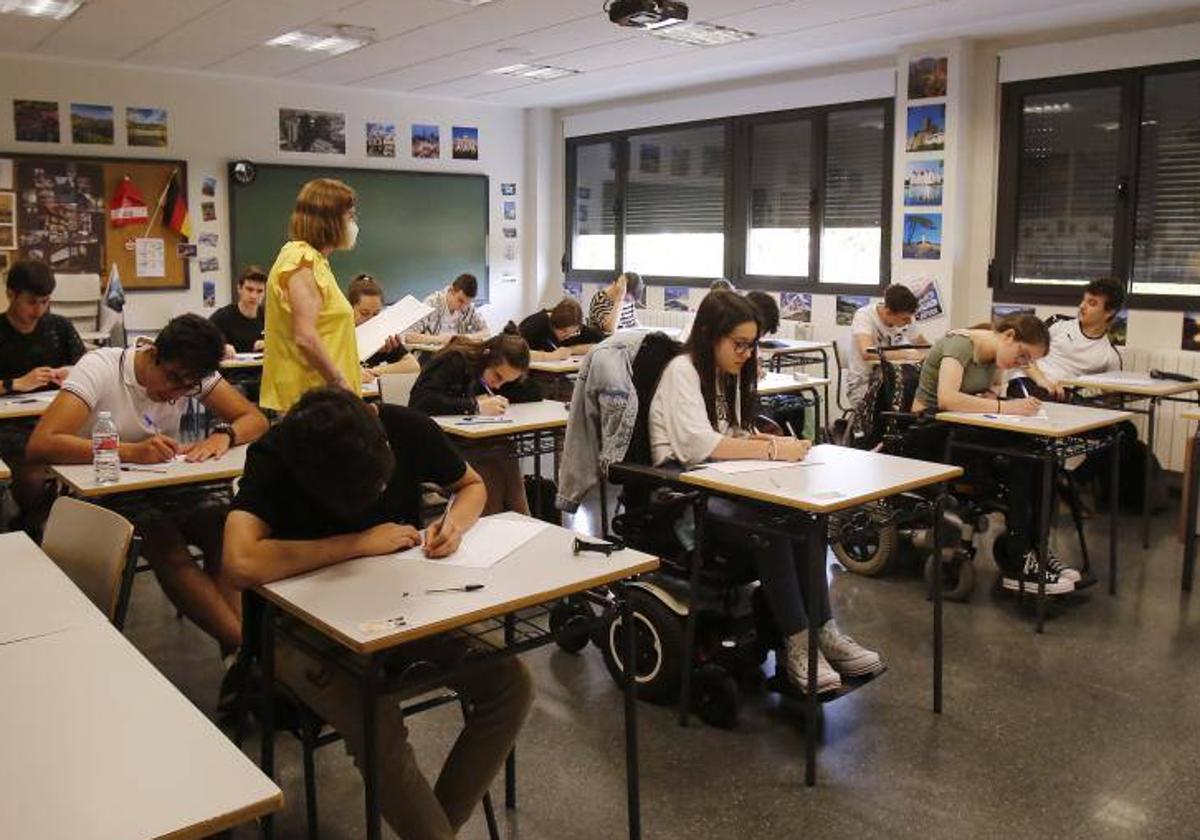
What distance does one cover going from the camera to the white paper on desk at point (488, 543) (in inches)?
85.9

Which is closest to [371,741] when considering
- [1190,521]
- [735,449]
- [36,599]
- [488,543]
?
[488,543]

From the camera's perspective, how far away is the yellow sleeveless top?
343cm

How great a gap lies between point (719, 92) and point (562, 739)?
22.0 ft

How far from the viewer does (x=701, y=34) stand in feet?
22.3

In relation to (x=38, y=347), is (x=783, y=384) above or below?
below

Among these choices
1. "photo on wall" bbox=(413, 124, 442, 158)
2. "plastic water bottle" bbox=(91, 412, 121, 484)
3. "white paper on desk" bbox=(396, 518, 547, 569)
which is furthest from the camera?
"photo on wall" bbox=(413, 124, 442, 158)

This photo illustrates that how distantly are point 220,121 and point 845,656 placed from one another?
276 inches

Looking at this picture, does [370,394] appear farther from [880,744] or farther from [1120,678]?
[1120,678]

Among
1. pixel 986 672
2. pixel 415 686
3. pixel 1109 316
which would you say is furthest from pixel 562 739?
pixel 1109 316

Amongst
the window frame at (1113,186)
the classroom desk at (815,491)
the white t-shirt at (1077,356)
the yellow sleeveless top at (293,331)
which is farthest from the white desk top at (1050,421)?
the window frame at (1113,186)

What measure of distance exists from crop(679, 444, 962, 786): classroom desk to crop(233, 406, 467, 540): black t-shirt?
2.88 ft

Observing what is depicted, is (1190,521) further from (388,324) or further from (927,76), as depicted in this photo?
(927,76)

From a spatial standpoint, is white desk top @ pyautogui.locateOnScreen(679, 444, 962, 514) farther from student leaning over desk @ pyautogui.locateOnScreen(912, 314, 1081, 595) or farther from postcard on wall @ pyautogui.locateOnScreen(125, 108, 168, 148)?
postcard on wall @ pyautogui.locateOnScreen(125, 108, 168, 148)

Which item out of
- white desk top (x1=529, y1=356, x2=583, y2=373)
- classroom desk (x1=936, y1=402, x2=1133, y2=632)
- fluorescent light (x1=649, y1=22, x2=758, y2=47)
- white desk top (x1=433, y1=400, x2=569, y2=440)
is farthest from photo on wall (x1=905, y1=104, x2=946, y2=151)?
white desk top (x1=433, y1=400, x2=569, y2=440)
